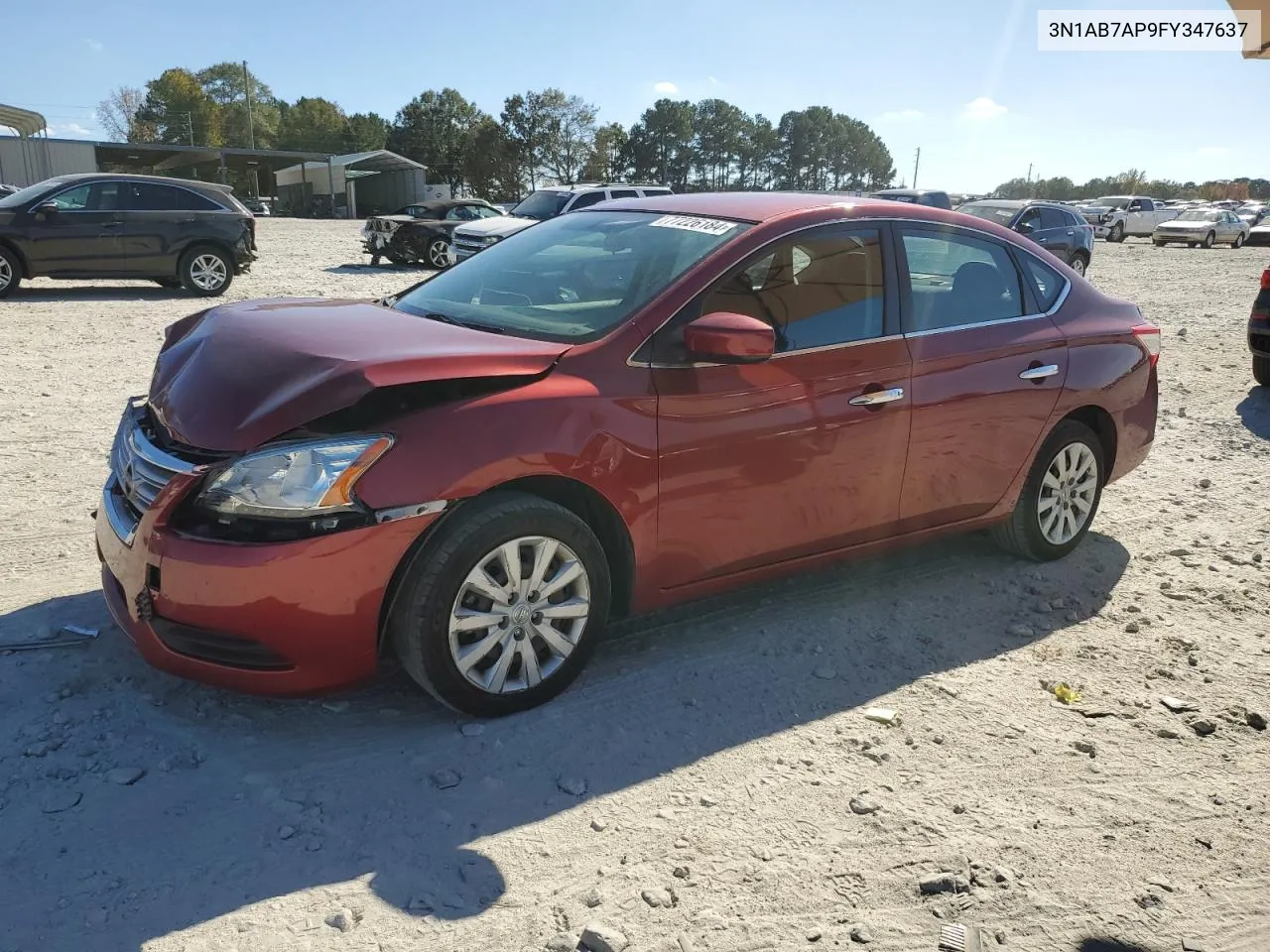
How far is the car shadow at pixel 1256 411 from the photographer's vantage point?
8.15 m

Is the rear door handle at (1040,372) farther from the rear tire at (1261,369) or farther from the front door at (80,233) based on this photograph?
the front door at (80,233)

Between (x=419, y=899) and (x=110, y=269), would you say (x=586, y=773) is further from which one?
(x=110, y=269)

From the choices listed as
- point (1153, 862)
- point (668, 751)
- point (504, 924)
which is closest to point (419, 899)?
point (504, 924)

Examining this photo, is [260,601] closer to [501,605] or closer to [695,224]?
[501,605]

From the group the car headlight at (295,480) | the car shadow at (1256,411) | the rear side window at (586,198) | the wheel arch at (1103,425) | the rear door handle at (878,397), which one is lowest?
the car shadow at (1256,411)

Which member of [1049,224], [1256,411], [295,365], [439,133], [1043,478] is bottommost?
[1256,411]

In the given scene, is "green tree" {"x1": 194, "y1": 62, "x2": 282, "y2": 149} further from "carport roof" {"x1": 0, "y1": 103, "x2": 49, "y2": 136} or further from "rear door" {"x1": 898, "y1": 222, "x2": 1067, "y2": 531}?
"rear door" {"x1": 898, "y1": 222, "x2": 1067, "y2": 531}

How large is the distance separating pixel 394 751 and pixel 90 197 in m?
13.7

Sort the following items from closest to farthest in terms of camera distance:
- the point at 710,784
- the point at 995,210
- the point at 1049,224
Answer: the point at 710,784 < the point at 1049,224 < the point at 995,210

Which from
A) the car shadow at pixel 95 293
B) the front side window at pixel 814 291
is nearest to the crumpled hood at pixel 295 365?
the front side window at pixel 814 291

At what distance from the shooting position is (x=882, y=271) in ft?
13.9

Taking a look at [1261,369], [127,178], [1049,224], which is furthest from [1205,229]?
[127,178]

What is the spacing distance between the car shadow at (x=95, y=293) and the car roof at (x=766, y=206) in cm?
1204

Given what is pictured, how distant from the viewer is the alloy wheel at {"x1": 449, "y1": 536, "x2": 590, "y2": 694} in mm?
3234
